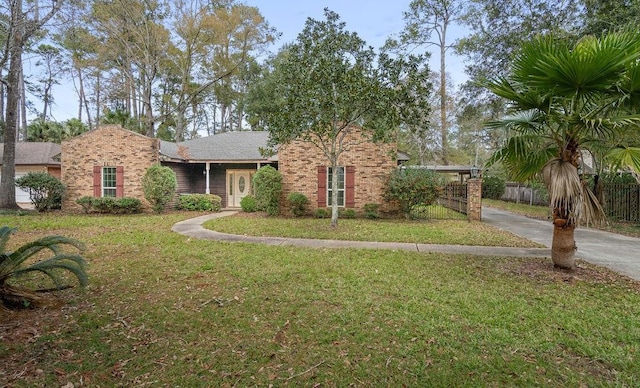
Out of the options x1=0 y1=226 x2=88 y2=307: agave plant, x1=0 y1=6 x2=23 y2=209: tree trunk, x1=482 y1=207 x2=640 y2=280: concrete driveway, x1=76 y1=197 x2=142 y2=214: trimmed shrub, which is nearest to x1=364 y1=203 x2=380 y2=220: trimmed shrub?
x1=482 y1=207 x2=640 y2=280: concrete driveway

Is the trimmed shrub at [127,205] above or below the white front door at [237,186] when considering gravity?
below

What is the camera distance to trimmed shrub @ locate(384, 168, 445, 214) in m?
12.2

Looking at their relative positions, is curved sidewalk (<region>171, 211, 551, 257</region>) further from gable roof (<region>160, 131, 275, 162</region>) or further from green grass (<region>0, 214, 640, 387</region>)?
gable roof (<region>160, 131, 275, 162</region>)

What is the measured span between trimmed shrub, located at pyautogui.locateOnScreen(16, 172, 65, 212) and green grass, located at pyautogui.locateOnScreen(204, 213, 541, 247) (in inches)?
316

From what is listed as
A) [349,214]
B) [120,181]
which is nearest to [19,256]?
[349,214]

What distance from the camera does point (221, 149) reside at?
17.5 m

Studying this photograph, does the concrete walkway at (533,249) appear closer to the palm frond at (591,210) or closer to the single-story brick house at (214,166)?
the palm frond at (591,210)

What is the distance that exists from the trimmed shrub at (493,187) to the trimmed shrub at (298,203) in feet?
60.7

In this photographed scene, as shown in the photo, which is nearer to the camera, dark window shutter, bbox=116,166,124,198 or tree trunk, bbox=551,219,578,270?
tree trunk, bbox=551,219,578,270

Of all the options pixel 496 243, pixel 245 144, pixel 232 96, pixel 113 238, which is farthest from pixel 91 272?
pixel 232 96

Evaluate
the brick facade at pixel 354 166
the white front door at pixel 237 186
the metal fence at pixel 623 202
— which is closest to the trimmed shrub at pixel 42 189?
the white front door at pixel 237 186

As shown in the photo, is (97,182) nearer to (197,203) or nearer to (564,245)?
(197,203)

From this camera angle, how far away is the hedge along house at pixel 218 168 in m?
16.5

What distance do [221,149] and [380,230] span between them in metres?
10.7
